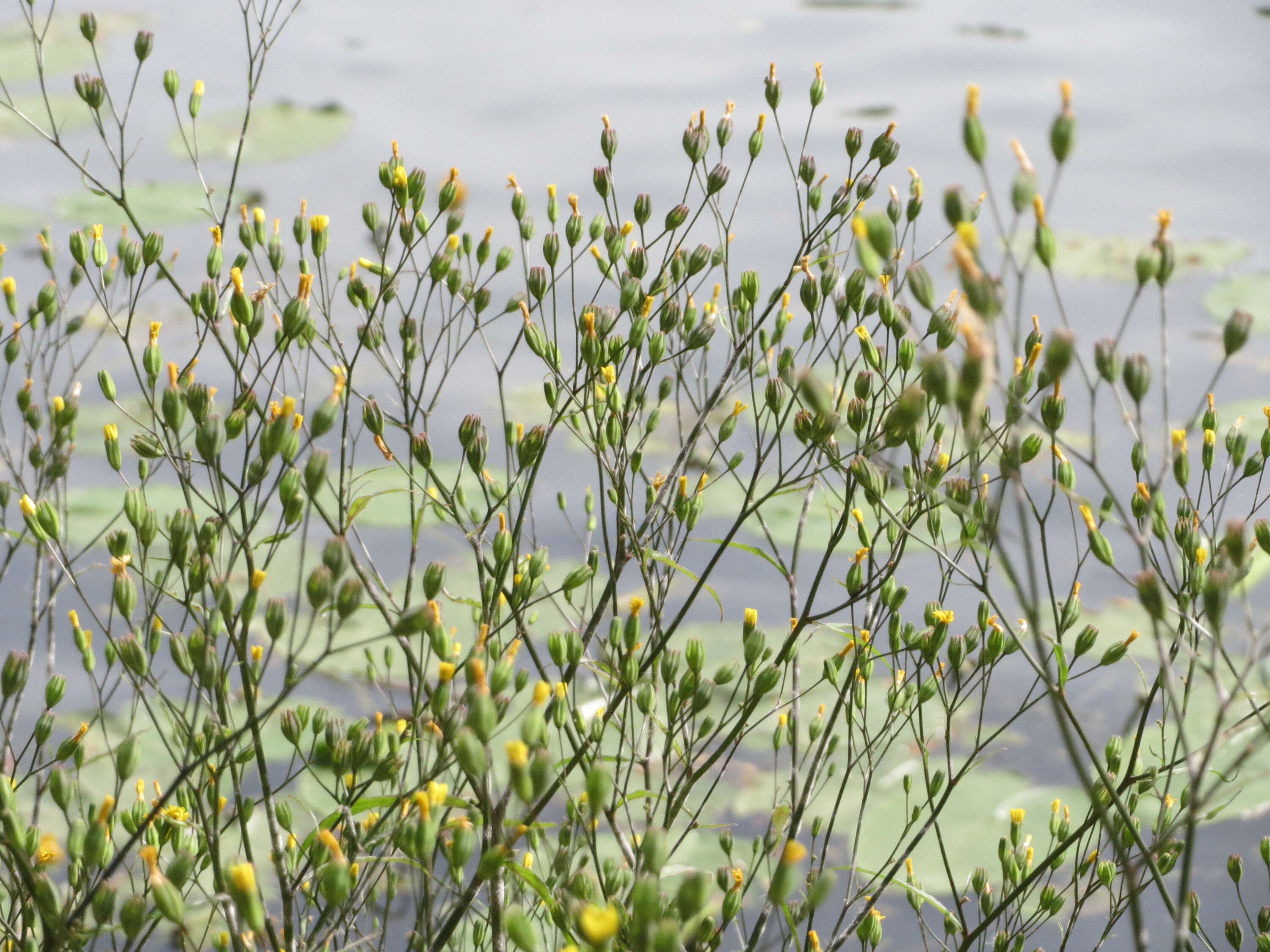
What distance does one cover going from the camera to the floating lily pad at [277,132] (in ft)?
13.0

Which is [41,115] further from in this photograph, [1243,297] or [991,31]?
[1243,297]

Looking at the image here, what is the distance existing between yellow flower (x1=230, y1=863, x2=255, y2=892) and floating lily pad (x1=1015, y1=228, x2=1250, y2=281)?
10.2ft

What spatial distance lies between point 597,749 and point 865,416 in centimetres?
34

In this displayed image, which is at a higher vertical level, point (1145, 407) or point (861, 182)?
point (1145, 407)

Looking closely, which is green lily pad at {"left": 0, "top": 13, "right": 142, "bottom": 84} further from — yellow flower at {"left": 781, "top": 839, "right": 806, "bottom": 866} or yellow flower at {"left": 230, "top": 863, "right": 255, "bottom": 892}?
yellow flower at {"left": 781, "top": 839, "right": 806, "bottom": 866}

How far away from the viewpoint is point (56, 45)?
15.5ft

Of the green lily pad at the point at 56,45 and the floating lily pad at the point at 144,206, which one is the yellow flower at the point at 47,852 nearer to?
the floating lily pad at the point at 144,206

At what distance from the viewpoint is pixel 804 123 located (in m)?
3.91

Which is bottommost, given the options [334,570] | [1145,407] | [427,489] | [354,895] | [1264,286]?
[354,895]

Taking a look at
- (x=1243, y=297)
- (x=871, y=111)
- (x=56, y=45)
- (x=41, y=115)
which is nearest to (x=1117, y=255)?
(x=1243, y=297)

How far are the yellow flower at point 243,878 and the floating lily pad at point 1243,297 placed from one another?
3.03 meters

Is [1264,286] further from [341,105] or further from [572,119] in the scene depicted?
[341,105]

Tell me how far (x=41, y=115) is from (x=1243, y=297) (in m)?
3.62

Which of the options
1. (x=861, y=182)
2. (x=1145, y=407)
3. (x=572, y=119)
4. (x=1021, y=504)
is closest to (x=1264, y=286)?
(x=1145, y=407)
